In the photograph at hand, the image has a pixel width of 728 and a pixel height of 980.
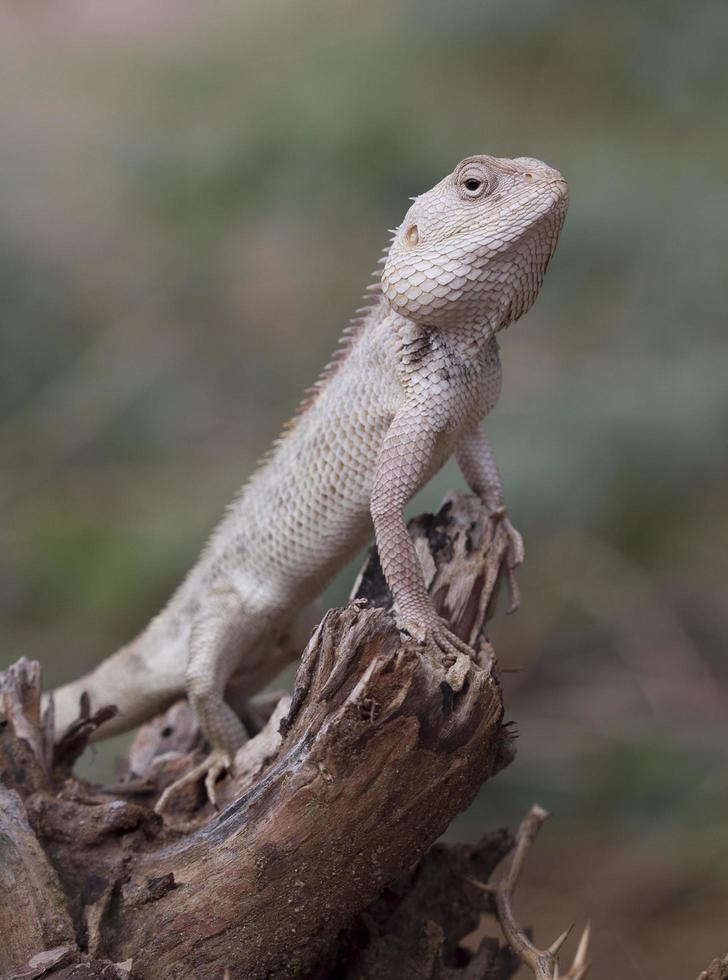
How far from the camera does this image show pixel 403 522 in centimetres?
361

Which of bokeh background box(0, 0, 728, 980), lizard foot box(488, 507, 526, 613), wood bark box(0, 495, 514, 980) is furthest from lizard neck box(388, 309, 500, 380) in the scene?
bokeh background box(0, 0, 728, 980)

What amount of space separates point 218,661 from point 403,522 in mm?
1265

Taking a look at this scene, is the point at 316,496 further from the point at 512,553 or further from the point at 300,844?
the point at 300,844

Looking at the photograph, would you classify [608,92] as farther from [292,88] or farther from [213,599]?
[213,599]

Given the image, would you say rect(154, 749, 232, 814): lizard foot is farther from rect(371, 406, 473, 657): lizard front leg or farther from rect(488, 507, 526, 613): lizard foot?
Answer: rect(488, 507, 526, 613): lizard foot

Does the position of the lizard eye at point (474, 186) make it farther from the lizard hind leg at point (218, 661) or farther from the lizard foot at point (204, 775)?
the lizard foot at point (204, 775)

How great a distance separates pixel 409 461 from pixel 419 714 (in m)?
0.95

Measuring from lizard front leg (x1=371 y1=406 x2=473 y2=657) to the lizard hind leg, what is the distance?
1094 mm

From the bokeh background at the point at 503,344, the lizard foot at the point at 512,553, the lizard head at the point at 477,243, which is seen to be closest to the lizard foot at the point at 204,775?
the lizard foot at the point at 512,553

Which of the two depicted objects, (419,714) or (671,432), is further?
(671,432)

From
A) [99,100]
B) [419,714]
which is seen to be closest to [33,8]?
[99,100]

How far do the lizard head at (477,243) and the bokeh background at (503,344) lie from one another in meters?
2.62

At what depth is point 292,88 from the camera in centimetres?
841

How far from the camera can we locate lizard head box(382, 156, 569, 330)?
3.51m
